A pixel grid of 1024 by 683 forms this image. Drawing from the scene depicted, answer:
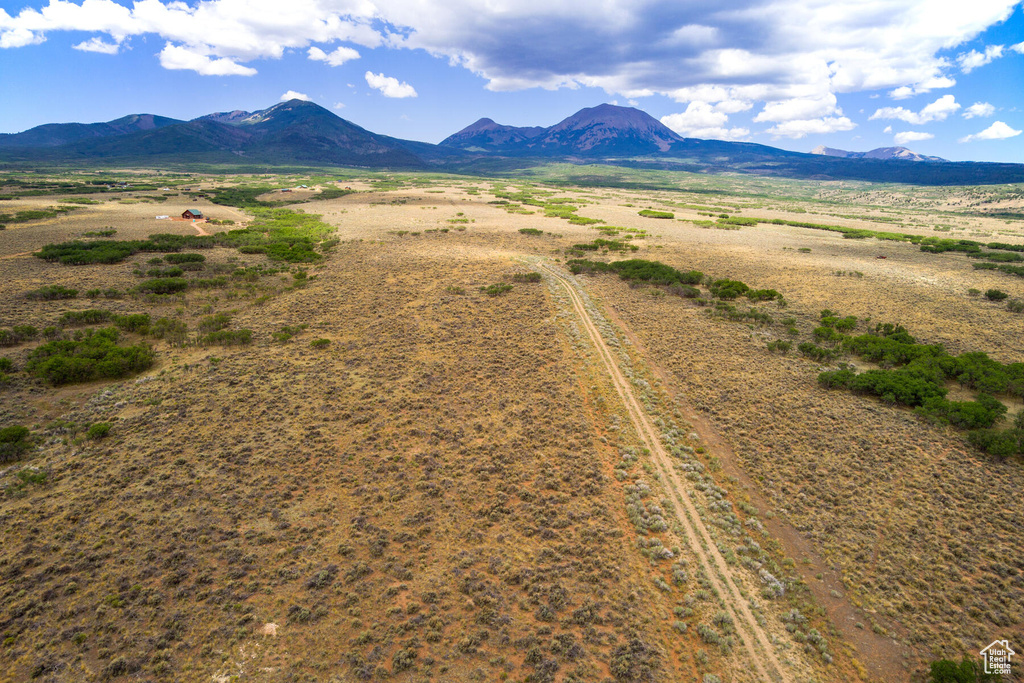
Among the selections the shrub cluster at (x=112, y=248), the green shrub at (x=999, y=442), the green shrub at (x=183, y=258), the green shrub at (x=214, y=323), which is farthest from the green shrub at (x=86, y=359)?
the green shrub at (x=999, y=442)

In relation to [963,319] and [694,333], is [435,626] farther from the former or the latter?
[963,319]

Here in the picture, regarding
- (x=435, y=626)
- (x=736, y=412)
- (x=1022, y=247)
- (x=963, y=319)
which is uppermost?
(x=1022, y=247)

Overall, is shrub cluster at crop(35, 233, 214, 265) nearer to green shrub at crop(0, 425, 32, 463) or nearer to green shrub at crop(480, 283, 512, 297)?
green shrub at crop(0, 425, 32, 463)

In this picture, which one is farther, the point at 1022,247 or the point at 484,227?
the point at 484,227

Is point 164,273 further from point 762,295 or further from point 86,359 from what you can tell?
point 762,295

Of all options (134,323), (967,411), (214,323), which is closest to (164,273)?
(134,323)

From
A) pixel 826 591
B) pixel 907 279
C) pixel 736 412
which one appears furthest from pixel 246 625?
pixel 907 279
